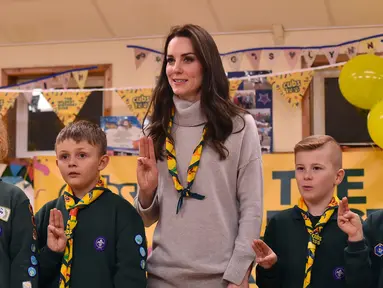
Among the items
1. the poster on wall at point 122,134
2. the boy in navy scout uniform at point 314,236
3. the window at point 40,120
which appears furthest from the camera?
the window at point 40,120

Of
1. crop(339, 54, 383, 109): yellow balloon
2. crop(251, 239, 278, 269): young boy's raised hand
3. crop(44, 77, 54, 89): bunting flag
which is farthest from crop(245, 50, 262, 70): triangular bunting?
crop(251, 239, 278, 269): young boy's raised hand

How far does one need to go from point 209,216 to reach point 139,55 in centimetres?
333

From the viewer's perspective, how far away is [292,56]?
16.4 feet

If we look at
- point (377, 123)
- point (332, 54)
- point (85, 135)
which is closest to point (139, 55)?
point (332, 54)

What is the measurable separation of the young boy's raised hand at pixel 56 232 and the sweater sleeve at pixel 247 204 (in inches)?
23.1

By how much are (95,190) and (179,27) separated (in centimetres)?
66

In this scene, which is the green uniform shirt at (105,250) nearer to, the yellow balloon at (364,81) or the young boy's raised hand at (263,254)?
the young boy's raised hand at (263,254)

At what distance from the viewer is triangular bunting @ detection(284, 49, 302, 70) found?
16.3 ft

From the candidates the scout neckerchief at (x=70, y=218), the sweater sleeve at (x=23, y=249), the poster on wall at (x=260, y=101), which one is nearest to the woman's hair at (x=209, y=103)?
the scout neckerchief at (x=70, y=218)

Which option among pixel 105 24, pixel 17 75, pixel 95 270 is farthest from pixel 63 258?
pixel 17 75

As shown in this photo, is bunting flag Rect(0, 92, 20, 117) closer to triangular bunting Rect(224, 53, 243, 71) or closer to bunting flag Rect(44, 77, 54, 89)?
bunting flag Rect(44, 77, 54, 89)

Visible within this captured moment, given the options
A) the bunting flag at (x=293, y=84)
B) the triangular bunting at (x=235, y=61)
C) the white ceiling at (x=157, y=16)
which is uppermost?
the white ceiling at (x=157, y=16)

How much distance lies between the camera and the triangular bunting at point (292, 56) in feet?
16.3

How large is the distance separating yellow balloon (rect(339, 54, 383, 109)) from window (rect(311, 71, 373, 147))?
43.0 inches
